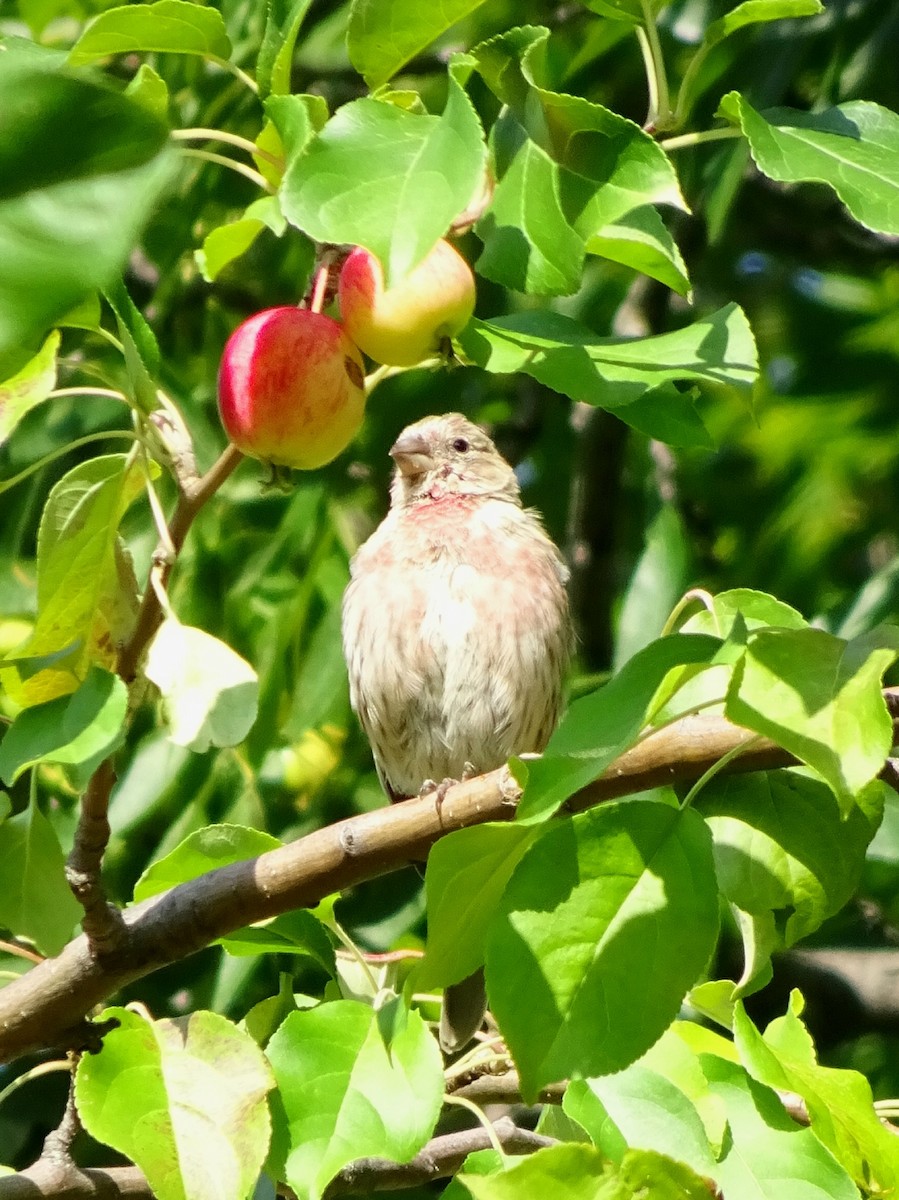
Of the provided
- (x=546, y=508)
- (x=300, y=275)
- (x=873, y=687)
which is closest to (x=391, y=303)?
(x=873, y=687)

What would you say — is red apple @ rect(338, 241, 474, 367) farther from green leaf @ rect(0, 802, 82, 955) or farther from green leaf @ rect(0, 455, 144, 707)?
green leaf @ rect(0, 802, 82, 955)

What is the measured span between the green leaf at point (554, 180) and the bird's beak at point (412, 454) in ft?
11.9

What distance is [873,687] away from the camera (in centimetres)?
176

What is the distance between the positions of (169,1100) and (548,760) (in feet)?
3.12

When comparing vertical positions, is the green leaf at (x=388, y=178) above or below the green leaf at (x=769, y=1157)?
above

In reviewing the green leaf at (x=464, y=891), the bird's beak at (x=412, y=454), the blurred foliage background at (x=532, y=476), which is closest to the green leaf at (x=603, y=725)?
the green leaf at (x=464, y=891)

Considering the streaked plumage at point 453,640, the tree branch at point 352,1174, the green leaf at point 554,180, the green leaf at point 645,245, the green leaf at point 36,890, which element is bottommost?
the streaked plumage at point 453,640

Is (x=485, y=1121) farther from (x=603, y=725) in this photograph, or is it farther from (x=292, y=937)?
(x=603, y=725)

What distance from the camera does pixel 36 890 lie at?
2.88m

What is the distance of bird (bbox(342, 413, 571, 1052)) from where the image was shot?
17.6 feet

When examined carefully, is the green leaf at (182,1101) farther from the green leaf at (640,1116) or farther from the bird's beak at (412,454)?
the bird's beak at (412,454)

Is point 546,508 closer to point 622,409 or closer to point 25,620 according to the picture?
point 25,620

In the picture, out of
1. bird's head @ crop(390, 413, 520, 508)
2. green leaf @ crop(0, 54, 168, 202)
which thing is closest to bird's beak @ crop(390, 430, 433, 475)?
bird's head @ crop(390, 413, 520, 508)

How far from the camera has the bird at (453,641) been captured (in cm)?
538
